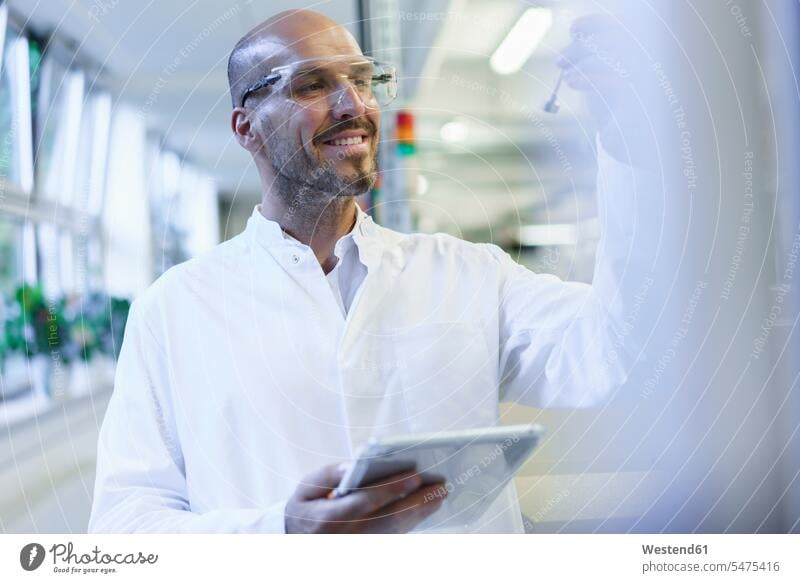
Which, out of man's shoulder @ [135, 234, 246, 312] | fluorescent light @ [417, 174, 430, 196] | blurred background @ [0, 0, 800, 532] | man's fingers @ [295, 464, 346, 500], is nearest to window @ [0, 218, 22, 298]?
blurred background @ [0, 0, 800, 532]

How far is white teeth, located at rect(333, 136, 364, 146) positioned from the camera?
2.39ft

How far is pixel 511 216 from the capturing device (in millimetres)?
787

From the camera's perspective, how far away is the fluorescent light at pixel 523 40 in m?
0.77

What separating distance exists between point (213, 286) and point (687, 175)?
0.44 metres

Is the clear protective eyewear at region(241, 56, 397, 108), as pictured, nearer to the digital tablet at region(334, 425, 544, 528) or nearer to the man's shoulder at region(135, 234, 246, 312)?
the man's shoulder at region(135, 234, 246, 312)

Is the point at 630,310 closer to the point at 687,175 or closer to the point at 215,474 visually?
the point at 687,175

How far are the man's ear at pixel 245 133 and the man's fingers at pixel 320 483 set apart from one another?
0.29m

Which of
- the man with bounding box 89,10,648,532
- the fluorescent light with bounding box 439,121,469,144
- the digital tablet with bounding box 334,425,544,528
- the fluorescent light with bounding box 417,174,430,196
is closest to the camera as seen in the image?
the digital tablet with bounding box 334,425,544,528

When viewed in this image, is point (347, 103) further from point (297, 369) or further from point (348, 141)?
point (297, 369)

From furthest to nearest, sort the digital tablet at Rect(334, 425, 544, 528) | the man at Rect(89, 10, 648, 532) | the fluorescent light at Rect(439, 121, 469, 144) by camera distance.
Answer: the fluorescent light at Rect(439, 121, 469, 144) → the man at Rect(89, 10, 648, 532) → the digital tablet at Rect(334, 425, 544, 528)
